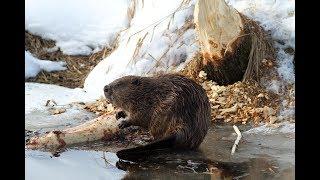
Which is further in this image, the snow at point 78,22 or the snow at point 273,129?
the snow at point 78,22

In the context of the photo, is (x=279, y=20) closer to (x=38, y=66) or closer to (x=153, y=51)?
(x=153, y=51)

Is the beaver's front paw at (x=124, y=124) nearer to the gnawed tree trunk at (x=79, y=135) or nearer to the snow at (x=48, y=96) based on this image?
the gnawed tree trunk at (x=79, y=135)

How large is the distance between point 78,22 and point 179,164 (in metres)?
3.57

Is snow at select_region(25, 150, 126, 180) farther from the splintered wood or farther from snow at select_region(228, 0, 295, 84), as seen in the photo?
snow at select_region(228, 0, 295, 84)

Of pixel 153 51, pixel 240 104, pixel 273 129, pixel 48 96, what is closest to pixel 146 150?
pixel 273 129

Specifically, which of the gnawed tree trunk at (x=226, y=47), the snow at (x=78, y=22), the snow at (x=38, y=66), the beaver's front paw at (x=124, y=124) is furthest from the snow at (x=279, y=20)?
the snow at (x=38, y=66)

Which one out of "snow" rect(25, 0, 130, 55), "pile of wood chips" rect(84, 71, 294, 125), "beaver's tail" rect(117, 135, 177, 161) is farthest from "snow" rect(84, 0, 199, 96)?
"beaver's tail" rect(117, 135, 177, 161)

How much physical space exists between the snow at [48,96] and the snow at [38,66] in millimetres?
336

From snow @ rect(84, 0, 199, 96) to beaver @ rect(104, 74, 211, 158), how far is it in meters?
1.03

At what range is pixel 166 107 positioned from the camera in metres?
2.96

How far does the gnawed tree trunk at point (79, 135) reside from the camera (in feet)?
9.52

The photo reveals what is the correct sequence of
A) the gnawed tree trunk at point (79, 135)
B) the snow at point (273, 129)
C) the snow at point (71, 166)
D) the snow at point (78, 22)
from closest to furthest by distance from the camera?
the snow at point (71, 166) → the gnawed tree trunk at point (79, 135) → the snow at point (273, 129) → the snow at point (78, 22)
